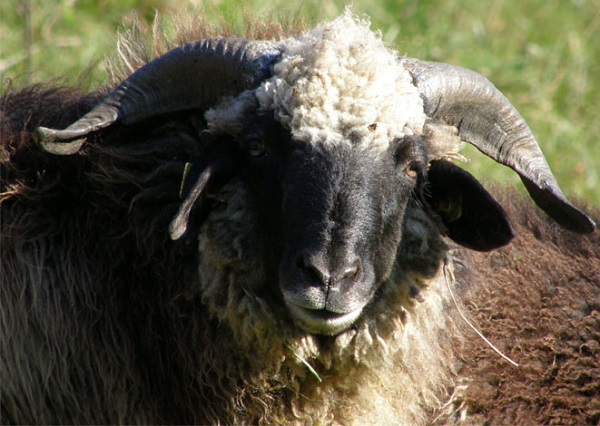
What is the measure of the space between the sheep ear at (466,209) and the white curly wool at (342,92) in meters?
0.30

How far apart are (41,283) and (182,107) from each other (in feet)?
3.61

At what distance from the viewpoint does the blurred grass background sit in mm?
8523

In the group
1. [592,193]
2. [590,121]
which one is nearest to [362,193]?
[592,193]

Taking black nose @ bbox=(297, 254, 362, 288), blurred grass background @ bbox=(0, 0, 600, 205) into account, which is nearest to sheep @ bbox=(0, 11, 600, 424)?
black nose @ bbox=(297, 254, 362, 288)

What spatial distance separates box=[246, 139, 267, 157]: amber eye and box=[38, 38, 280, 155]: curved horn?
309 millimetres

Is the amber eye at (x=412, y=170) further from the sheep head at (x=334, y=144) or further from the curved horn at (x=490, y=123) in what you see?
the curved horn at (x=490, y=123)

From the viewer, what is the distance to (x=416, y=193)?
15.0 ft

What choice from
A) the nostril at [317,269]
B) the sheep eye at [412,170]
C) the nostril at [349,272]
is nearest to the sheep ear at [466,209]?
the sheep eye at [412,170]

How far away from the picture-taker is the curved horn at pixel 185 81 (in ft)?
15.0

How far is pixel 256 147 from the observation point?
14.5 ft

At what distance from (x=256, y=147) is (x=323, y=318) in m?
0.86

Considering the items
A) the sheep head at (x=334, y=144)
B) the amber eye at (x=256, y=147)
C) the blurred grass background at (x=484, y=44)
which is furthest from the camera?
the blurred grass background at (x=484, y=44)

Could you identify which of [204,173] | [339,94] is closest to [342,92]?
[339,94]

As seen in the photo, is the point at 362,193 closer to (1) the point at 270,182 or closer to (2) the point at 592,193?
Result: (1) the point at 270,182
